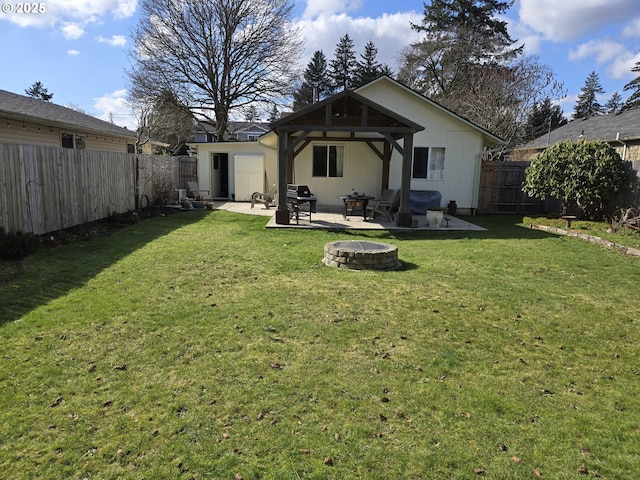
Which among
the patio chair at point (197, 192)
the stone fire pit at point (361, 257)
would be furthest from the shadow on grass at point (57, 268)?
the patio chair at point (197, 192)

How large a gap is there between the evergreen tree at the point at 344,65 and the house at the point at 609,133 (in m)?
24.5

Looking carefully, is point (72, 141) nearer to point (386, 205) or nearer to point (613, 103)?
point (386, 205)

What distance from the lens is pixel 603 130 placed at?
17797 mm

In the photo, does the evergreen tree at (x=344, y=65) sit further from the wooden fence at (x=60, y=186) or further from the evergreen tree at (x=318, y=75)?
the wooden fence at (x=60, y=186)

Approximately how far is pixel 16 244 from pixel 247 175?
11742 millimetres

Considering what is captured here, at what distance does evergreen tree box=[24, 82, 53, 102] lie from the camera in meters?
45.7

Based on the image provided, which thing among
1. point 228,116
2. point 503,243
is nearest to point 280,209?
point 503,243

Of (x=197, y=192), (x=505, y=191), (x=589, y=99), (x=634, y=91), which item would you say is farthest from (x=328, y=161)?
(x=589, y=99)

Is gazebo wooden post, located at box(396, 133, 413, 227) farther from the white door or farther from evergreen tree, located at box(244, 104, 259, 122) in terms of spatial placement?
evergreen tree, located at box(244, 104, 259, 122)

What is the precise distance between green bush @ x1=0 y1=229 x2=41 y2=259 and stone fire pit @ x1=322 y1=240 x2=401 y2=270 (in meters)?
4.95

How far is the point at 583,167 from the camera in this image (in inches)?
445

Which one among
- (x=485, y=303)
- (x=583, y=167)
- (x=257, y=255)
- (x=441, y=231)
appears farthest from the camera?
(x=583, y=167)

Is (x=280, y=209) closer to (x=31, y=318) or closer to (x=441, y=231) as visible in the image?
(x=441, y=231)

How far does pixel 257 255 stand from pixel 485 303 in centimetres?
394
